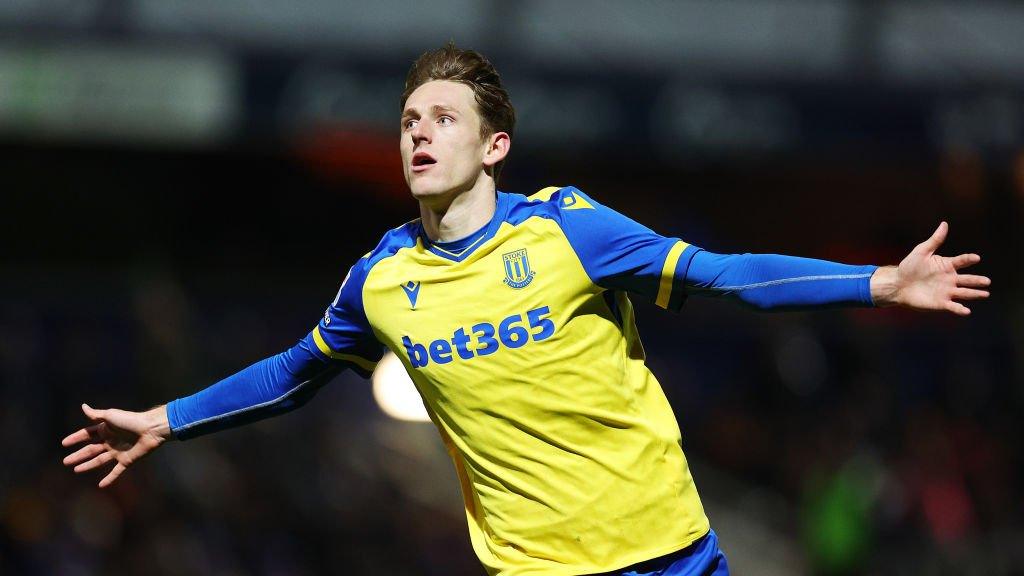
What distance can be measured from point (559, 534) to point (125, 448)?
5.04ft

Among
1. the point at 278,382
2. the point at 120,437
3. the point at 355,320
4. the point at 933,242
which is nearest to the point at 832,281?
the point at 933,242

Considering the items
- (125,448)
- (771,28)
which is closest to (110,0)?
(771,28)

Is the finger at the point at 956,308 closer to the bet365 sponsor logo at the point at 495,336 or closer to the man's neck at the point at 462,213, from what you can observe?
the bet365 sponsor logo at the point at 495,336

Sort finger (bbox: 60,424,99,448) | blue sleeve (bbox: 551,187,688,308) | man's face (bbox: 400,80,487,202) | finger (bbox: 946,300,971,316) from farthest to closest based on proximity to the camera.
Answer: finger (bbox: 60,424,99,448), man's face (bbox: 400,80,487,202), blue sleeve (bbox: 551,187,688,308), finger (bbox: 946,300,971,316)

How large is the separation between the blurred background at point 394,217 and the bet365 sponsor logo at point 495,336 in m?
6.79

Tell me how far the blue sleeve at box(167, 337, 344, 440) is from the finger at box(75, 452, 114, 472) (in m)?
0.23

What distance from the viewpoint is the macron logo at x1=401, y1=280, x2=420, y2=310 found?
4223mm

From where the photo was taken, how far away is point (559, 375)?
13.4 ft

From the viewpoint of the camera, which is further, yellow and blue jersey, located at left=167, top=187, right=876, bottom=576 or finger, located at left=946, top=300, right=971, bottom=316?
yellow and blue jersey, located at left=167, top=187, right=876, bottom=576

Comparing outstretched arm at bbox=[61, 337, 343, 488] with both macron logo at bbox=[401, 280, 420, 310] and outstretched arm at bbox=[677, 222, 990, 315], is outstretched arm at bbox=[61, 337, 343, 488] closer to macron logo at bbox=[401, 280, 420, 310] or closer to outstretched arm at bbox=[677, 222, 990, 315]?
macron logo at bbox=[401, 280, 420, 310]

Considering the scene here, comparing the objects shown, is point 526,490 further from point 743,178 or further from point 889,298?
point 743,178

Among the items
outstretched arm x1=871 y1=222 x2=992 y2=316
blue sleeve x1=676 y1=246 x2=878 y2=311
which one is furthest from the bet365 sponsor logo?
outstretched arm x1=871 y1=222 x2=992 y2=316

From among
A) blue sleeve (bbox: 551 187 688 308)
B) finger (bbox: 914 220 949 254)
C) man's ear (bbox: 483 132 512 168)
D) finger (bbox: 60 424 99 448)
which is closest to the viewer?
finger (bbox: 914 220 949 254)

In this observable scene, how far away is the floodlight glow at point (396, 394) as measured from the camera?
539 inches
